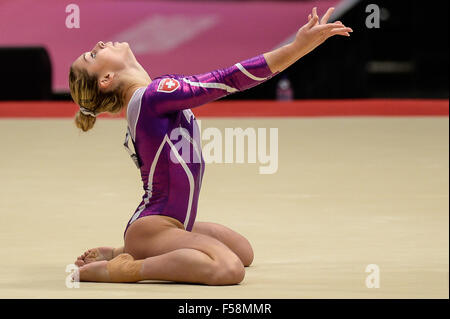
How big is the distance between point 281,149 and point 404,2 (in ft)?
17.1

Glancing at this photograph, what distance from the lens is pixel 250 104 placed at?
1014 cm

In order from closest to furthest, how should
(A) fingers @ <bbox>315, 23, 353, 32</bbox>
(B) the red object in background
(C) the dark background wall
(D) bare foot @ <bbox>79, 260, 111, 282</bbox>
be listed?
(A) fingers @ <bbox>315, 23, 353, 32</bbox> < (D) bare foot @ <bbox>79, 260, 111, 282</bbox> < (B) the red object in background < (C) the dark background wall

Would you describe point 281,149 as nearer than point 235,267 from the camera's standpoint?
No

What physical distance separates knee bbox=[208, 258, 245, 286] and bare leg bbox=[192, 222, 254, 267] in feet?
1.02

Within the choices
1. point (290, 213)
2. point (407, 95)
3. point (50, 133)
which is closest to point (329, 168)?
point (290, 213)

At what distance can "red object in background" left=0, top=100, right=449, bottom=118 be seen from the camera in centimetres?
974

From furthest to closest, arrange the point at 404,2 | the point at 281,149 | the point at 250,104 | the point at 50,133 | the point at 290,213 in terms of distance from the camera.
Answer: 1. the point at 404,2
2. the point at 250,104
3. the point at 50,133
4. the point at 281,149
5. the point at 290,213

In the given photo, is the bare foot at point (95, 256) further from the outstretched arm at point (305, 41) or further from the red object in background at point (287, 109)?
the red object in background at point (287, 109)

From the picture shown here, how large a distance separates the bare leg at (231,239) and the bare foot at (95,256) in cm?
31

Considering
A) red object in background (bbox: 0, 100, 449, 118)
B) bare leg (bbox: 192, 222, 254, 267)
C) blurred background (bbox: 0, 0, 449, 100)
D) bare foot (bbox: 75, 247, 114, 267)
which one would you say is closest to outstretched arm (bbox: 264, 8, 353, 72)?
bare leg (bbox: 192, 222, 254, 267)

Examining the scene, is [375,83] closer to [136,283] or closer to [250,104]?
[250,104]

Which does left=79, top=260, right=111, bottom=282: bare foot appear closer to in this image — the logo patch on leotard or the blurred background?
the logo patch on leotard

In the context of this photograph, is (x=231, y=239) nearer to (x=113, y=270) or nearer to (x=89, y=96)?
(x=113, y=270)

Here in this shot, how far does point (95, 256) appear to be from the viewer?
3.58m
